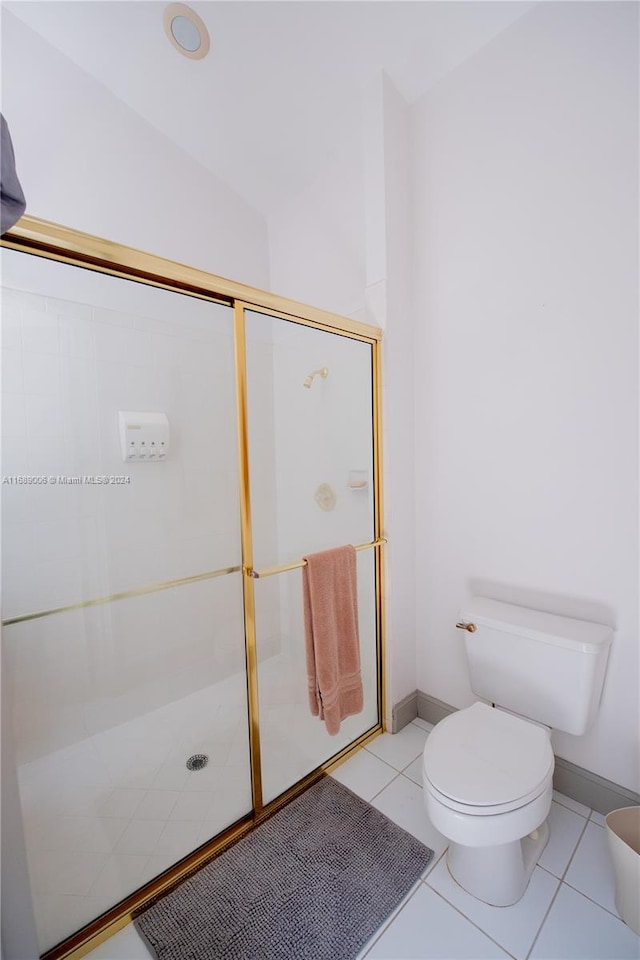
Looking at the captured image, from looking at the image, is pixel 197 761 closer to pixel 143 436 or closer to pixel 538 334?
pixel 143 436

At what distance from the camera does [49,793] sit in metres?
1.11

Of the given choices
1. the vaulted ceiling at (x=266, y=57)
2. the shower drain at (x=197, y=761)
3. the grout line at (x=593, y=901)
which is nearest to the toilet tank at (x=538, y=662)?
the grout line at (x=593, y=901)

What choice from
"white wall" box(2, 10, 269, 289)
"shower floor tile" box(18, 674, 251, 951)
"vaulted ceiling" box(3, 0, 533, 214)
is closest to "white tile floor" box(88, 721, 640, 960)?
"shower floor tile" box(18, 674, 251, 951)

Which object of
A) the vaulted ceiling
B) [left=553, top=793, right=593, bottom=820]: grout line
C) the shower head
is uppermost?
the vaulted ceiling

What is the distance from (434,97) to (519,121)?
1.51 ft

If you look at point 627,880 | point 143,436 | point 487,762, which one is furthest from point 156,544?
point 627,880

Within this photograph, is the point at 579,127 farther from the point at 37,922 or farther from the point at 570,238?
the point at 37,922

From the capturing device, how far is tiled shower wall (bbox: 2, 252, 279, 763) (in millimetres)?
1084

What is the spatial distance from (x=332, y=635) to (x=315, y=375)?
1.04m

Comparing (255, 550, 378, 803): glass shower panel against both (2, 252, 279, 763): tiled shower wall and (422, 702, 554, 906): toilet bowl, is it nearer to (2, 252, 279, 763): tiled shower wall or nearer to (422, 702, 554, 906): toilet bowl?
(2, 252, 279, 763): tiled shower wall

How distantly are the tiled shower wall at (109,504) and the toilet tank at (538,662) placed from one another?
813 mm

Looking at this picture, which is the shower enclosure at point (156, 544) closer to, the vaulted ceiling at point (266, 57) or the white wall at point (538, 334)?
the white wall at point (538, 334)

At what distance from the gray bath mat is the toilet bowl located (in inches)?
8.4

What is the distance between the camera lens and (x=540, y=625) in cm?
135
